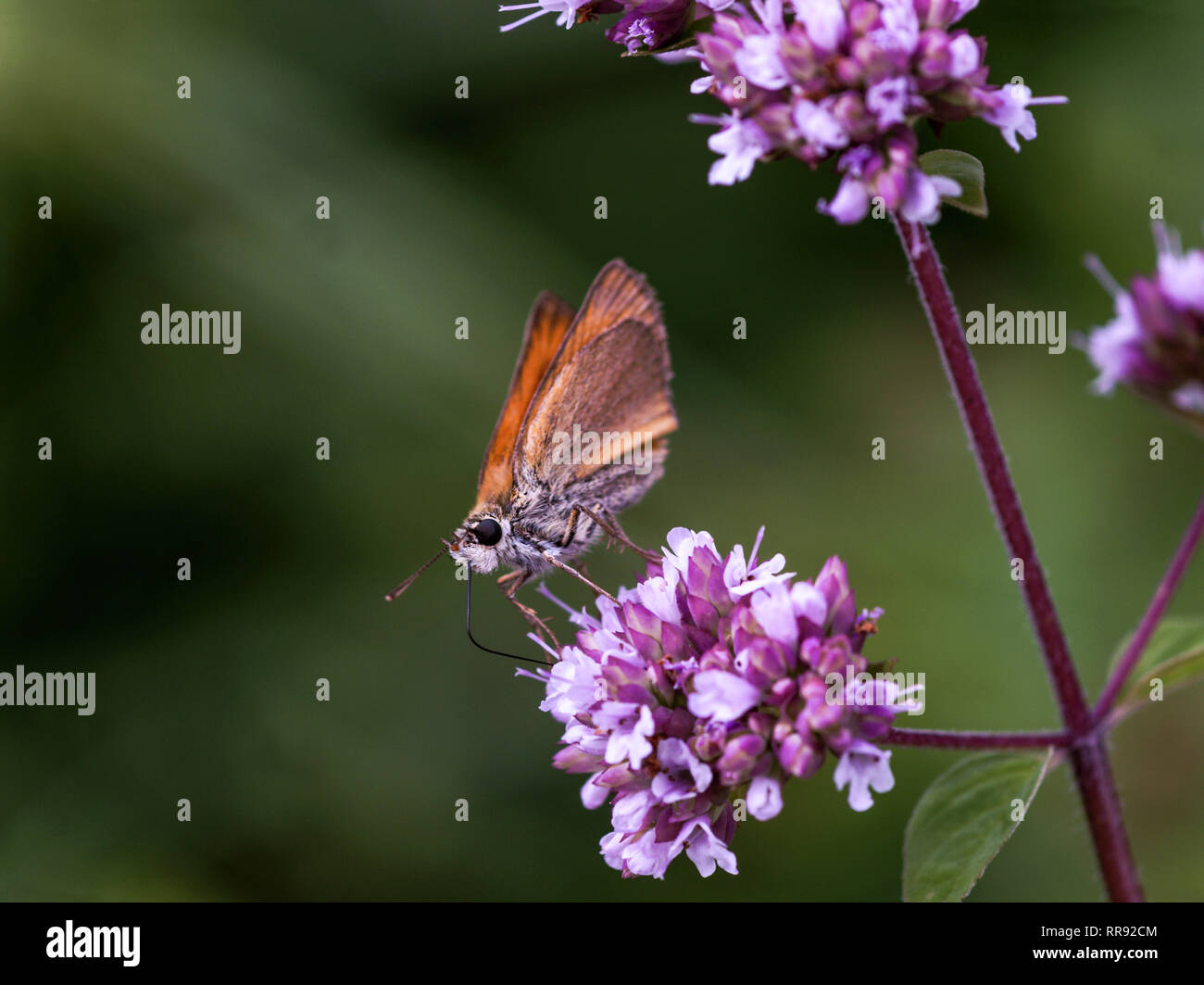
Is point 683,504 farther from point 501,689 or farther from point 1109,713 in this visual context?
point 1109,713

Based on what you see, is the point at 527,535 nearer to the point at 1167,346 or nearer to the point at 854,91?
the point at 854,91

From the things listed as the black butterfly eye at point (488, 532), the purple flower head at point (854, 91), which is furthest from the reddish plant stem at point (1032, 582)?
the black butterfly eye at point (488, 532)

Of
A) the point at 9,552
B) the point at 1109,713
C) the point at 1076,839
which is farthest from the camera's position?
the point at 9,552

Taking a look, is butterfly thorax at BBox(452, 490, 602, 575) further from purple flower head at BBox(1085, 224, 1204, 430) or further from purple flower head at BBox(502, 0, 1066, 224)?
purple flower head at BBox(1085, 224, 1204, 430)

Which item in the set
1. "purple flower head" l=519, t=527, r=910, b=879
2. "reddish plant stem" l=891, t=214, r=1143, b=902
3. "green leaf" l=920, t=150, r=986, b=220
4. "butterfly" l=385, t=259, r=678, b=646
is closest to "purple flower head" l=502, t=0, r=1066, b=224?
"green leaf" l=920, t=150, r=986, b=220

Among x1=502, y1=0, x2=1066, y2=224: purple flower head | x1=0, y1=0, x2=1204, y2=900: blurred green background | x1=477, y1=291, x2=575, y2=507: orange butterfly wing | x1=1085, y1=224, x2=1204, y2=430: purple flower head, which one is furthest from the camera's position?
x1=0, y1=0, x2=1204, y2=900: blurred green background
